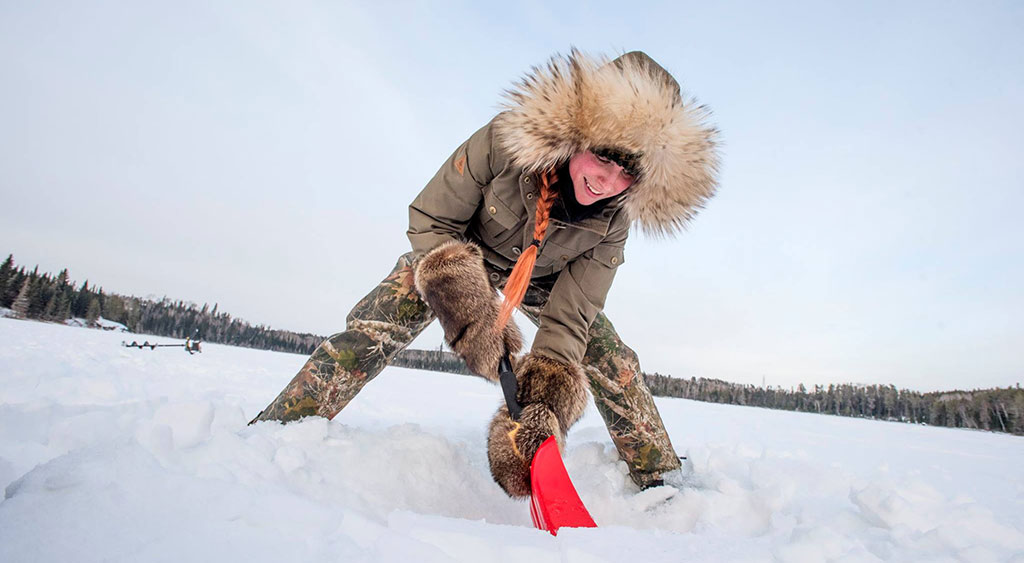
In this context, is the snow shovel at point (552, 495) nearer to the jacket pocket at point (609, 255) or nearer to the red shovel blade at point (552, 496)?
the red shovel blade at point (552, 496)

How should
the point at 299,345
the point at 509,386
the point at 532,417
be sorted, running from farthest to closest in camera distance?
1. the point at 299,345
2. the point at 509,386
3. the point at 532,417

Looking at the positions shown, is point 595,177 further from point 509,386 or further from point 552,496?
point 552,496

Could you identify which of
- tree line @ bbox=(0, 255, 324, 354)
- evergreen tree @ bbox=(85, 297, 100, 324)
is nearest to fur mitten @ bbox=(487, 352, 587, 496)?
tree line @ bbox=(0, 255, 324, 354)

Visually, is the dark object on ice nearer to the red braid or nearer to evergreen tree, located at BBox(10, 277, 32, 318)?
the red braid

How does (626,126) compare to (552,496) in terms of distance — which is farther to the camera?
(626,126)

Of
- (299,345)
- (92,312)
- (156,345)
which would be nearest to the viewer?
(156,345)

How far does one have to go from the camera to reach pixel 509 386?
5.86ft

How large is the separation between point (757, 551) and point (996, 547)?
35.7 inches

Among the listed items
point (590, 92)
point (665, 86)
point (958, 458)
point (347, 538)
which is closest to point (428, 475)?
point (347, 538)

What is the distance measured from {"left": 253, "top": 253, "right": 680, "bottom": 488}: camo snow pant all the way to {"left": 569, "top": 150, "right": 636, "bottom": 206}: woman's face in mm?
642

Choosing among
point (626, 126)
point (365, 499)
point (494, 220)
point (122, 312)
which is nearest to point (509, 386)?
point (365, 499)

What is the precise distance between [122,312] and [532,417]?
66.9 metres

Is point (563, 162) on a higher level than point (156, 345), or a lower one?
higher

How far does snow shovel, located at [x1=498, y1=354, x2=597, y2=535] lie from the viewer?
4.51 ft
